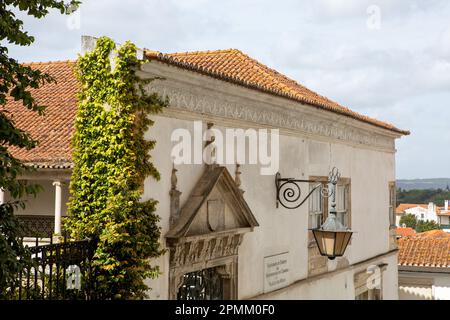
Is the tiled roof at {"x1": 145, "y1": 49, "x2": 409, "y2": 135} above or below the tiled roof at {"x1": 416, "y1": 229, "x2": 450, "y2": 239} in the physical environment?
above

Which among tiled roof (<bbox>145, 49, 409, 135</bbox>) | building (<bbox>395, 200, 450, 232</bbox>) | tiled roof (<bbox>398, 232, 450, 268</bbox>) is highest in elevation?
tiled roof (<bbox>145, 49, 409, 135</bbox>)

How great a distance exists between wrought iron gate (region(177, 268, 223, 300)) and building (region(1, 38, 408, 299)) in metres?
0.02

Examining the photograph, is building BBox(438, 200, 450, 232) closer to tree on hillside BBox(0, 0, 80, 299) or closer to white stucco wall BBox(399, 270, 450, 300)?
white stucco wall BBox(399, 270, 450, 300)

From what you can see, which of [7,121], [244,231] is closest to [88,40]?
[7,121]

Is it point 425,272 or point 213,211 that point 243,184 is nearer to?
point 213,211

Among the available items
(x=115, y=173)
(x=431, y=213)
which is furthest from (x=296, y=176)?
(x=431, y=213)

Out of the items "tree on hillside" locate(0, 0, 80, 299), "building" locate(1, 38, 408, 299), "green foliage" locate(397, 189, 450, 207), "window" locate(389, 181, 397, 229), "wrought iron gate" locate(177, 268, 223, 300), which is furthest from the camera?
"green foliage" locate(397, 189, 450, 207)

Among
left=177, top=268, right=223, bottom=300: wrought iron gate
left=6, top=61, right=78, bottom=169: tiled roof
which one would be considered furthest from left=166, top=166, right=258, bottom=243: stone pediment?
left=6, top=61, right=78, bottom=169: tiled roof

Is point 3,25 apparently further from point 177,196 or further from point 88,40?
point 177,196

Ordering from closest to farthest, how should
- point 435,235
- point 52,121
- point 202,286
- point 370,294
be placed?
point 202,286
point 52,121
point 370,294
point 435,235

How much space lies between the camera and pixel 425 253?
18.8 metres

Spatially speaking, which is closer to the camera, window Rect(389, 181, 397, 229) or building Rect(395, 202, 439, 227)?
window Rect(389, 181, 397, 229)

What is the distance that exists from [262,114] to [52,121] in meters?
3.96

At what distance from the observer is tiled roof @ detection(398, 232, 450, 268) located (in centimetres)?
1806
